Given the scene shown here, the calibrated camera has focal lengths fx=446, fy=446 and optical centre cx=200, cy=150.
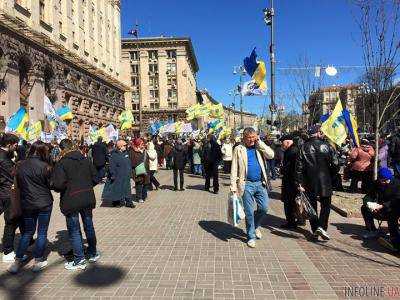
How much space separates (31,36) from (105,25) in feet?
86.6

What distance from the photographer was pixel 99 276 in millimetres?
5676

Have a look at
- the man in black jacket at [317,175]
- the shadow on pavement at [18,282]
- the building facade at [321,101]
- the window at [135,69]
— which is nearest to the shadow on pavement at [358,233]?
the man in black jacket at [317,175]

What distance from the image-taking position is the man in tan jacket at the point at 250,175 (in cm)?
711

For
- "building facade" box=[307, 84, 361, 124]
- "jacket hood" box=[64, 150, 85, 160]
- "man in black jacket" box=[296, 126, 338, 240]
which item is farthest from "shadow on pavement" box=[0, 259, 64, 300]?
"building facade" box=[307, 84, 361, 124]

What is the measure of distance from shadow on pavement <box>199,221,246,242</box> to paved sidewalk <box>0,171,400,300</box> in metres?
0.02

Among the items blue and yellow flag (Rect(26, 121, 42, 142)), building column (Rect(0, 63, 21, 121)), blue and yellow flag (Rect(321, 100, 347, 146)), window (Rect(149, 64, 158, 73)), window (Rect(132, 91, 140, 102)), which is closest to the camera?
blue and yellow flag (Rect(321, 100, 347, 146))

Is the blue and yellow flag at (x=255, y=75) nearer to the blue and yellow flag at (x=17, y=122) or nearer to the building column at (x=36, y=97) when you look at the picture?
the blue and yellow flag at (x=17, y=122)

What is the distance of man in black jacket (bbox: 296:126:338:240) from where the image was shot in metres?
7.30

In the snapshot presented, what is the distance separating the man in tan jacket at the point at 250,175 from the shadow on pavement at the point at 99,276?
7.40 ft

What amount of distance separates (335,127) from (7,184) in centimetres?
691

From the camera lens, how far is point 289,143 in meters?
8.41

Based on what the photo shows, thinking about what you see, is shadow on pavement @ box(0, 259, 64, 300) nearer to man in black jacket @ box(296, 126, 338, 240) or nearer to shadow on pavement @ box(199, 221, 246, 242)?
shadow on pavement @ box(199, 221, 246, 242)

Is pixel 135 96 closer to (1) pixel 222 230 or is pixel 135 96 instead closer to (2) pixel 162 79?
(2) pixel 162 79

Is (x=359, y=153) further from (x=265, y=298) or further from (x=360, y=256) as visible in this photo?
(x=265, y=298)
